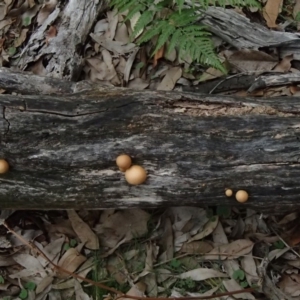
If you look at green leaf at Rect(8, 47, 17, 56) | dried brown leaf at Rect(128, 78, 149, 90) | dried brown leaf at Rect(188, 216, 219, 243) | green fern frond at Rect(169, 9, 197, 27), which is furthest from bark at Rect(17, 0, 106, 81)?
dried brown leaf at Rect(188, 216, 219, 243)

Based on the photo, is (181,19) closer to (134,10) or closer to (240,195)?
(134,10)

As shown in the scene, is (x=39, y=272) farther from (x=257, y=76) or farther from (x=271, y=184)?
(x=257, y=76)

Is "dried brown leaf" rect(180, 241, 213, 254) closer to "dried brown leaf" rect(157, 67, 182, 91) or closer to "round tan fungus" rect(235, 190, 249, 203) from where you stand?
"round tan fungus" rect(235, 190, 249, 203)

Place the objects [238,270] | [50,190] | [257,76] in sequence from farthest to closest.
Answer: [257,76]
[238,270]
[50,190]

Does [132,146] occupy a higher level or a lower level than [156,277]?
higher

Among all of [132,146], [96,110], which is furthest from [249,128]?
[96,110]

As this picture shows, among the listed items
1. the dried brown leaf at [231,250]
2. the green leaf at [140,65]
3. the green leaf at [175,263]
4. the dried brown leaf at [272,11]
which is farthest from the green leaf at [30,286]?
the dried brown leaf at [272,11]

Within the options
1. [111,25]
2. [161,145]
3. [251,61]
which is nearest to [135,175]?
[161,145]
